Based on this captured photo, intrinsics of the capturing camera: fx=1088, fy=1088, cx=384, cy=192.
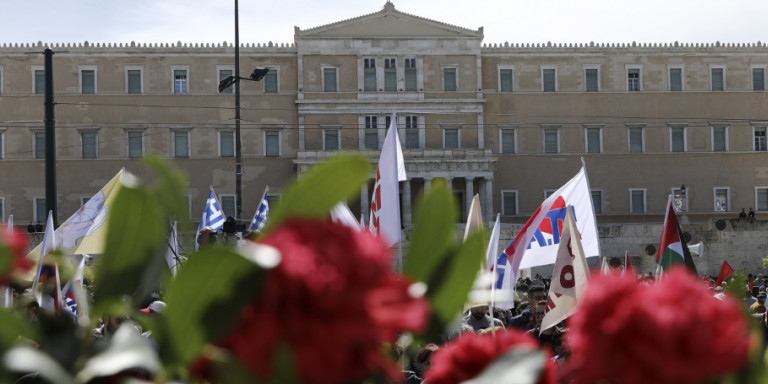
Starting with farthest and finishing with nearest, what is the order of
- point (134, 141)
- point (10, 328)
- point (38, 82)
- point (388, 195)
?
point (134, 141) < point (38, 82) < point (388, 195) < point (10, 328)

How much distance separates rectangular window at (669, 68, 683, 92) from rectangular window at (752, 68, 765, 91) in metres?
2.84

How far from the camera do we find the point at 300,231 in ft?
2.61

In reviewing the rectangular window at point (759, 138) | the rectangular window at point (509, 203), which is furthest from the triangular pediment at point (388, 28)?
the rectangular window at point (759, 138)

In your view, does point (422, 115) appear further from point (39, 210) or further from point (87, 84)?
point (39, 210)

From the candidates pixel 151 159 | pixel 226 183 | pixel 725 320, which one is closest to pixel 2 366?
pixel 151 159

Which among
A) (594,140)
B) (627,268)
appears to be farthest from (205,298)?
(594,140)

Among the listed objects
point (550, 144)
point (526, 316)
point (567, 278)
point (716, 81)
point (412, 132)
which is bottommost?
point (526, 316)

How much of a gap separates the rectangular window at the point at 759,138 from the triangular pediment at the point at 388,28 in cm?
1115

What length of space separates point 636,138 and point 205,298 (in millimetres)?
40821

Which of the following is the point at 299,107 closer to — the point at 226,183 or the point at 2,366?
the point at 226,183

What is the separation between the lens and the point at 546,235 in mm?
10469

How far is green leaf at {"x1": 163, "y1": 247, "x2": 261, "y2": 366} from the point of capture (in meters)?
0.80

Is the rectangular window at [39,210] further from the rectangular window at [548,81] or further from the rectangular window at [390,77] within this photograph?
the rectangular window at [548,81]

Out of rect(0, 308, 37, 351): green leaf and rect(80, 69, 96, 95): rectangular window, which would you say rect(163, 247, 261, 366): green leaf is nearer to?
rect(0, 308, 37, 351): green leaf
